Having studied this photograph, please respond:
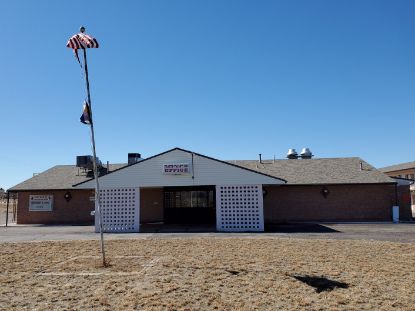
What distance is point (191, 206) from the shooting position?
26.3 m

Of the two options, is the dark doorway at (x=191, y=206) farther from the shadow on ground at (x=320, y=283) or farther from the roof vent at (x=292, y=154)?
the shadow on ground at (x=320, y=283)

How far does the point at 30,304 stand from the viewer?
686cm

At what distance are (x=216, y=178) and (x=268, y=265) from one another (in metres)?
11.1

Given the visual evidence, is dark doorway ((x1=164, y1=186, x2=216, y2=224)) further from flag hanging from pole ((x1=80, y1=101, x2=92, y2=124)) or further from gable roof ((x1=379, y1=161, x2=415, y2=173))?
gable roof ((x1=379, y1=161, x2=415, y2=173))

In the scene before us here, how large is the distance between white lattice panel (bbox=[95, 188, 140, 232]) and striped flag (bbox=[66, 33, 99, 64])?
39.5ft

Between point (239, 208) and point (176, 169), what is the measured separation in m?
3.98

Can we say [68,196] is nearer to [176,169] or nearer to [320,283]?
[176,169]

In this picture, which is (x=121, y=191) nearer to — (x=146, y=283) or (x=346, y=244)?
(x=346, y=244)

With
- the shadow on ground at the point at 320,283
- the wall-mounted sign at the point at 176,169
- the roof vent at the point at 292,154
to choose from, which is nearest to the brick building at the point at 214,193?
the wall-mounted sign at the point at 176,169

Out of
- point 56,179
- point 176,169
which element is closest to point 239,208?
point 176,169

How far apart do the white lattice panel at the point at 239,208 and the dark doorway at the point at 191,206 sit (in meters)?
4.94

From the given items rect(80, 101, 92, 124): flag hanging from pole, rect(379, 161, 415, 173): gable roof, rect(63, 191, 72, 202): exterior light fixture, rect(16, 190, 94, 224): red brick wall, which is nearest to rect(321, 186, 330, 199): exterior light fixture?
rect(16, 190, 94, 224): red brick wall

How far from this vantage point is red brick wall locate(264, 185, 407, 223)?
25.1 m

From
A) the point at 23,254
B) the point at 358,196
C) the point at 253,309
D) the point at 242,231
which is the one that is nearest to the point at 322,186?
the point at 358,196
